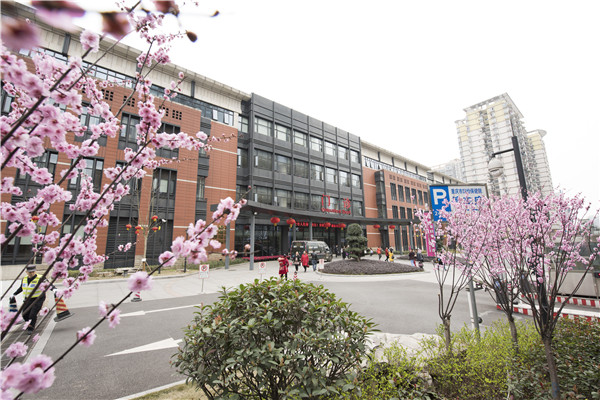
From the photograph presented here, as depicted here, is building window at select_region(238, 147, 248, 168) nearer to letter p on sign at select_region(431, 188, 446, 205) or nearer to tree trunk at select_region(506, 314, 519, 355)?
letter p on sign at select_region(431, 188, 446, 205)

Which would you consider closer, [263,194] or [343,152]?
[263,194]

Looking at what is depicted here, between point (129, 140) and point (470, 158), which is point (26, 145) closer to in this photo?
point (129, 140)

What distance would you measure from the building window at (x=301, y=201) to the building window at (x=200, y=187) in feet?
39.6

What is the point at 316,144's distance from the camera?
39219 millimetres

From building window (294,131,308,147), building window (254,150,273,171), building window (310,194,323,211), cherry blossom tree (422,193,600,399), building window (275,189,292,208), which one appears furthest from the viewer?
building window (294,131,308,147)

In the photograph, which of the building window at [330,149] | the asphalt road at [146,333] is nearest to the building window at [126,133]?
the asphalt road at [146,333]

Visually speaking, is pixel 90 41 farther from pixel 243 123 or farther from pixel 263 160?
pixel 243 123

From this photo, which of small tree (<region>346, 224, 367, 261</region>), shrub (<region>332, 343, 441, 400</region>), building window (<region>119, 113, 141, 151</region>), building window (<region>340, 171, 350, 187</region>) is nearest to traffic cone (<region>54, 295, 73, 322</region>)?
shrub (<region>332, 343, 441, 400</region>)

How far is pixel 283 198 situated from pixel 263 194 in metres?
3.01

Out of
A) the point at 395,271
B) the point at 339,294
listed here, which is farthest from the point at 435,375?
the point at 395,271

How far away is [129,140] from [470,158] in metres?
87.0

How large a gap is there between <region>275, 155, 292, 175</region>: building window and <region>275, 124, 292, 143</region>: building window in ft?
8.89

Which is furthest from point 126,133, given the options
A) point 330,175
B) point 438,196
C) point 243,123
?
point 330,175

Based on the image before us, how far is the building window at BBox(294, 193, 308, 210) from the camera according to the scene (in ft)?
114
